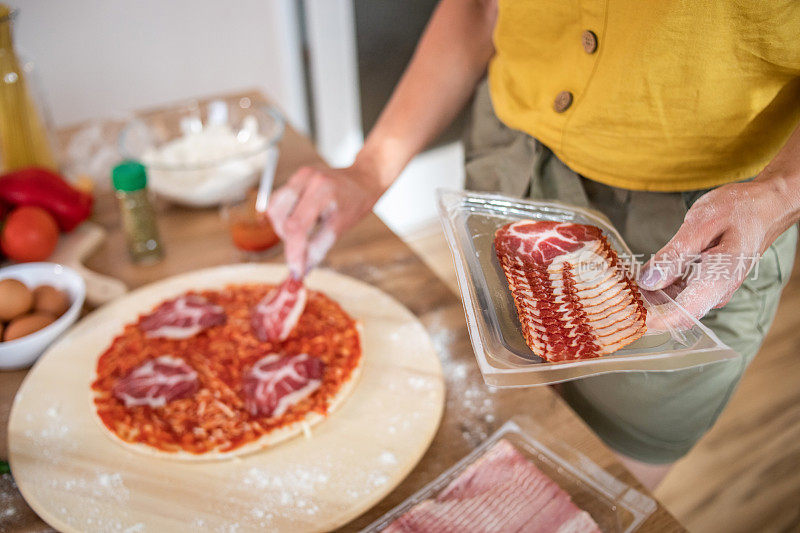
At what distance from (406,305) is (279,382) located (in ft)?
1.08

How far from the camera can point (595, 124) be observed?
0.88m

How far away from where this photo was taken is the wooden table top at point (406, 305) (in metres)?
0.94

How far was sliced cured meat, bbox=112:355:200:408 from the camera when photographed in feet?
3.49

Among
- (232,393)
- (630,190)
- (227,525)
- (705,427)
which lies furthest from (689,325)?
(232,393)

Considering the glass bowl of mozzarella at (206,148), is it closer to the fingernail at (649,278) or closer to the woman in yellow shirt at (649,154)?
the woman in yellow shirt at (649,154)

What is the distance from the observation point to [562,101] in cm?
91

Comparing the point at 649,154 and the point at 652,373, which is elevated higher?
the point at 649,154

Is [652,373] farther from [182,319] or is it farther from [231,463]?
[182,319]

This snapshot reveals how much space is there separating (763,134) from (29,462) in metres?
1.17

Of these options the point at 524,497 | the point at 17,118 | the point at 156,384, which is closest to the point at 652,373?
the point at 524,497

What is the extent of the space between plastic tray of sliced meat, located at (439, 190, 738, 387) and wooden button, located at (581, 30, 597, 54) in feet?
0.87

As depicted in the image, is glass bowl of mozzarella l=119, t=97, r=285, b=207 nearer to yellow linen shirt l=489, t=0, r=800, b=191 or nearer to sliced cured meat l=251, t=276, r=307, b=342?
sliced cured meat l=251, t=276, r=307, b=342

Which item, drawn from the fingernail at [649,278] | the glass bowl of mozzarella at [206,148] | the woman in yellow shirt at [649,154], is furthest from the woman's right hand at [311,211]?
the fingernail at [649,278]

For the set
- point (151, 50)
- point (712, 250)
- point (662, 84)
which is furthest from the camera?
point (151, 50)
